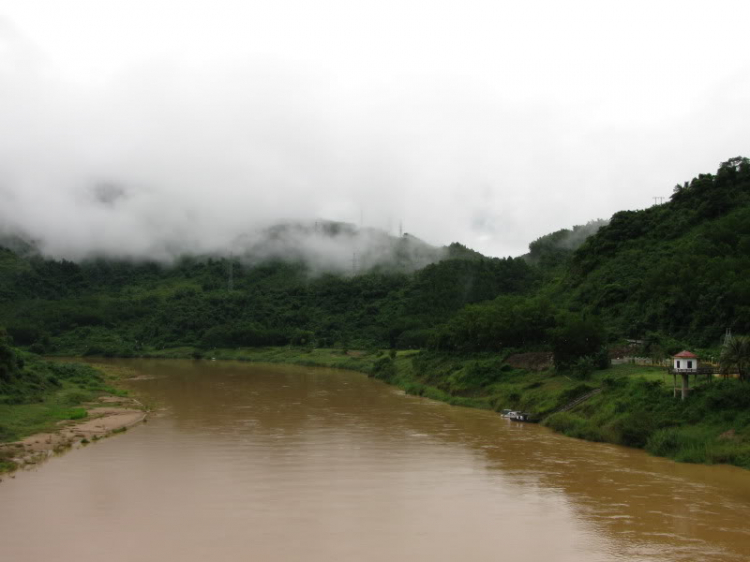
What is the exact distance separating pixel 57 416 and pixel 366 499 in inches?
942

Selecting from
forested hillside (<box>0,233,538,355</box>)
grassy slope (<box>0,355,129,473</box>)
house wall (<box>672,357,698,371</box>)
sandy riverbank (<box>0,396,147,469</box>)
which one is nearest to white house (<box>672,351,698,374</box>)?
house wall (<box>672,357,698,371</box>)

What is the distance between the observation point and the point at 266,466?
1083 inches

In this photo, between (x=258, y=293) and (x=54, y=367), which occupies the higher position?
(x=258, y=293)

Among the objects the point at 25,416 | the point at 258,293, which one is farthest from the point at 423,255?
the point at 25,416

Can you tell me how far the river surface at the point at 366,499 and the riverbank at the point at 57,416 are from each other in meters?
1.39

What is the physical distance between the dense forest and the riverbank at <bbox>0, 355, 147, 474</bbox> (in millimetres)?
27891

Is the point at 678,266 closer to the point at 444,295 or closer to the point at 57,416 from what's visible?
the point at 57,416

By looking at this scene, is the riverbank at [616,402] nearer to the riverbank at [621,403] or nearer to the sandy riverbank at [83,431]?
the riverbank at [621,403]

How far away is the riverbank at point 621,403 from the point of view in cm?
2838

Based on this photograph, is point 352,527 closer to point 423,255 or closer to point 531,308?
point 531,308

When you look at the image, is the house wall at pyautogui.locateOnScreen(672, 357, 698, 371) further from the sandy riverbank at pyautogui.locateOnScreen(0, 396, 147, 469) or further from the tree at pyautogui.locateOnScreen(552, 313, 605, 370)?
the sandy riverbank at pyautogui.locateOnScreen(0, 396, 147, 469)

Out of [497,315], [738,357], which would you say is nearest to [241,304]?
[497,315]

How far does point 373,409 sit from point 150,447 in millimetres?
17760

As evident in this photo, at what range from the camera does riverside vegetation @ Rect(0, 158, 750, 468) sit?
114 feet
